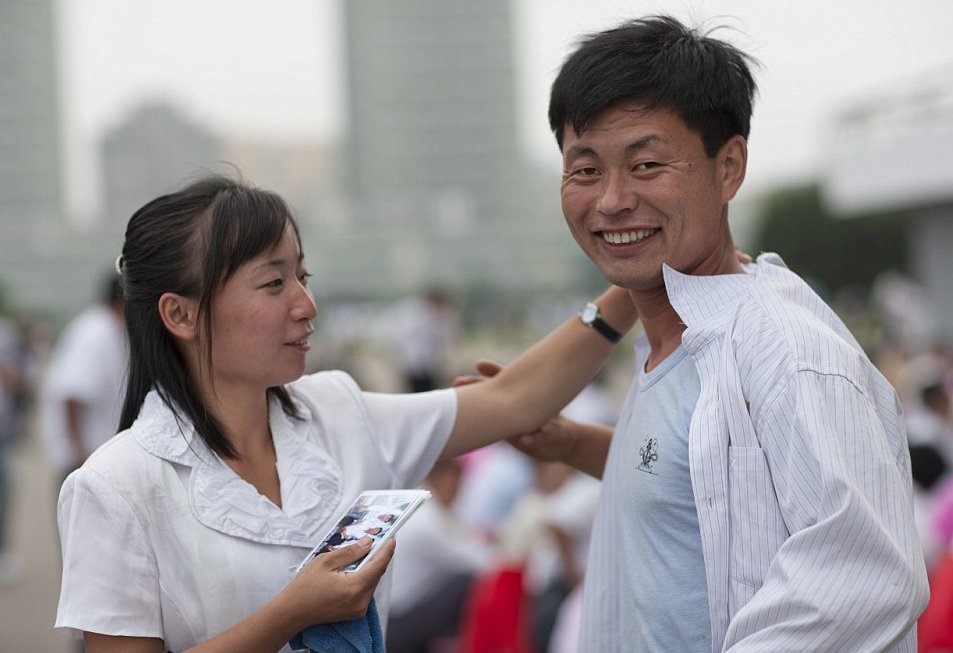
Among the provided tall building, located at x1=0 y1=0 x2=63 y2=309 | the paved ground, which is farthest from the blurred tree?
tall building, located at x1=0 y1=0 x2=63 y2=309

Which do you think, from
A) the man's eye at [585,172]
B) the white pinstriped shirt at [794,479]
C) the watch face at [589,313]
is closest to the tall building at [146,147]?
the watch face at [589,313]

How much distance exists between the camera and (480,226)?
3152 inches

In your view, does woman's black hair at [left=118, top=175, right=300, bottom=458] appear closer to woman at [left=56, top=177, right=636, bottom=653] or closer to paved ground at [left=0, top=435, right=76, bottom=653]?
woman at [left=56, top=177, right=636, bottom=653]

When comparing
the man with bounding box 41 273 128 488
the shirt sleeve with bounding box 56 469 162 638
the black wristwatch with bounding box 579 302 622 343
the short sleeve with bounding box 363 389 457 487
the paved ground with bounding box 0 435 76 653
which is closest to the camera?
the shirt sleeve with bounding box 56 469 162 638

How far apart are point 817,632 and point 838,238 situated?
4628 centimetres

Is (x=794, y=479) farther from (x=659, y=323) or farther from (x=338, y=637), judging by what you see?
(x=338, y=637)

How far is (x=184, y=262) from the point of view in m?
2.19

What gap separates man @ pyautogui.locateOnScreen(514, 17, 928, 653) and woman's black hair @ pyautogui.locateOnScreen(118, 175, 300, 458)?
0.60 meters

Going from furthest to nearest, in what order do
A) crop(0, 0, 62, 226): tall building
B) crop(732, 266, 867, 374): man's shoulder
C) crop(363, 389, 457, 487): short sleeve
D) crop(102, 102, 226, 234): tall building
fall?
crop(0, 0, 62, 226): tall building
crop(102, 102, 226, 234): tall building
crop(363, 389, 457, 487): short sleeve
crop(732, 266, 867, 374): man's shoulder

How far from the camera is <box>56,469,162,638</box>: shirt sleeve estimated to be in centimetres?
196

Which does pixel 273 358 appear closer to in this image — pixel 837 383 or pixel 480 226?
pixel 837 383

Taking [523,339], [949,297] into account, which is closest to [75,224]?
[523,339]

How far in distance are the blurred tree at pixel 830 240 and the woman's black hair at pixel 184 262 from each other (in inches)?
1612

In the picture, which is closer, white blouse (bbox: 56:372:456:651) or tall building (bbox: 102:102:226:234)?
white blouse (bbox: 56:372:456:651)
